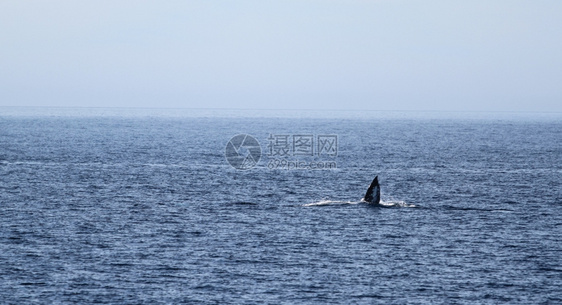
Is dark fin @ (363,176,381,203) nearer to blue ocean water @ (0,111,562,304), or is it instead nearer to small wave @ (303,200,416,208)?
small wave @ (303,200,416,208)

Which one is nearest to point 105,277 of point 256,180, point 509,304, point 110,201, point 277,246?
point 277,246

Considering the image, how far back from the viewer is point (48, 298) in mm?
35906

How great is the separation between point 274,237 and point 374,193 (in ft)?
55.3

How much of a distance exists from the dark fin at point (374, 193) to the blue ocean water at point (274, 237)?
1033 millimetres

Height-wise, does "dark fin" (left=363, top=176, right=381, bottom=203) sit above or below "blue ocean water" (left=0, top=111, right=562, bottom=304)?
above

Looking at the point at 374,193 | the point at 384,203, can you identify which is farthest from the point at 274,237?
the point at 384,203

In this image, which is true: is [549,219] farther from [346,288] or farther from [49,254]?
[49,254]

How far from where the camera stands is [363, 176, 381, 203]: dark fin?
64062 mm

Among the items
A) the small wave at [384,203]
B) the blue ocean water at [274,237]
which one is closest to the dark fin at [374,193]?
the small wave at [384,203]

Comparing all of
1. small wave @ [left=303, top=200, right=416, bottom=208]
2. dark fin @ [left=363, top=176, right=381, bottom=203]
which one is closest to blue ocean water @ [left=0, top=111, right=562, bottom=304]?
small wave @ [left=303, top=200, right=416, bottom=208]

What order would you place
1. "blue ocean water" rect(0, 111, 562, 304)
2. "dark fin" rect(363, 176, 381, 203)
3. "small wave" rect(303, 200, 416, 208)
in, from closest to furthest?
"blue ocean water" rect(0, 111, 562, 304)
"dark fin" rect(363, 176, 381, 203)
"small wave" rect(303, 200, 416, 208)

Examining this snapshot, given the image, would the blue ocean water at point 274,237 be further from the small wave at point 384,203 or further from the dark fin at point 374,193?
the dark fin at point 374,193

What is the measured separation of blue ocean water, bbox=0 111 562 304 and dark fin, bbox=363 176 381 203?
103 centimetres

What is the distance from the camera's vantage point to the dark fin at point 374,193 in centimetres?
6406
